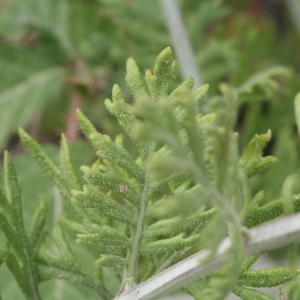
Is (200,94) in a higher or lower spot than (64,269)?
higher

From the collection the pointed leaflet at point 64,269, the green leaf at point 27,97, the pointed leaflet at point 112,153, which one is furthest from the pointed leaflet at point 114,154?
the green leaf at point 27,97

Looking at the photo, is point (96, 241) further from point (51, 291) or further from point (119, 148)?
point (51, 291)

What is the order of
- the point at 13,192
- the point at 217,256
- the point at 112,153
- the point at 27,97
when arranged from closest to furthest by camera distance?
1. the point at 217,256
2. the point at 112,153
3. the point at 13,192
4. the point at 27,97

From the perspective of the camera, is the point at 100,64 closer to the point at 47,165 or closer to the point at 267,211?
the point at 47,165

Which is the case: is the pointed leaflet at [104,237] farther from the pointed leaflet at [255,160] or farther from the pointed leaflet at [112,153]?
the pointed leaflet at [255,160]

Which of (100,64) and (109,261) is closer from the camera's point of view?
(109,261)

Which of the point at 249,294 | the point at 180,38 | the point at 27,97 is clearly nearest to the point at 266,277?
the point at 249,294
